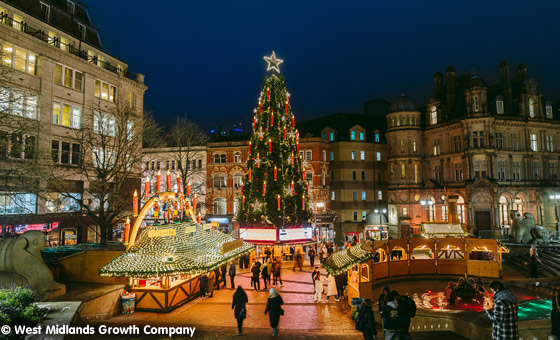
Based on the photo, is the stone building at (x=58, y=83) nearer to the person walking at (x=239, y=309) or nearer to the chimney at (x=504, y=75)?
the person walking at (x=239, y=309)

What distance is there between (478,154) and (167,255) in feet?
128

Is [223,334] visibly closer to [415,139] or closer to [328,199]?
[328,199]

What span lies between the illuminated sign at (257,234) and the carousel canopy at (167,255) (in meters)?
8.47

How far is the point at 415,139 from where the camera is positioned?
4669 centimetres

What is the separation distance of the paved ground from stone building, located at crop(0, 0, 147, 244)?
46.0 feet

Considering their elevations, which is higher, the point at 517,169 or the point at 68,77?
the point at 68,77

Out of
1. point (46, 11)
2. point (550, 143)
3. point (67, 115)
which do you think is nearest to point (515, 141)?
point (550, 143)

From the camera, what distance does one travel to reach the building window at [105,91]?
32.5 metres

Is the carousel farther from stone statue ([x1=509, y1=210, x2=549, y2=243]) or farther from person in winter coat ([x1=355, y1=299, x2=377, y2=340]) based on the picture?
stone statue ([x1=509, y1=210, x2=549, y2=243])

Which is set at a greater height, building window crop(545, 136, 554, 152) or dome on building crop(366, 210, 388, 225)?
building window crop(545, 136, 554, 152)

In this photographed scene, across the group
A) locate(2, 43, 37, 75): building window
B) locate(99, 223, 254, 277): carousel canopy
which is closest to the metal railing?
locate(2, 43, 37, 75): building window

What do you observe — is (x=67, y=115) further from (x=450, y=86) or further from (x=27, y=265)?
(x=450, y=86)

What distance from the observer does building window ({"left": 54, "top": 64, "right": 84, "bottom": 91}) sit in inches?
1134

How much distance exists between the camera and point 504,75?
41969 millimetres
